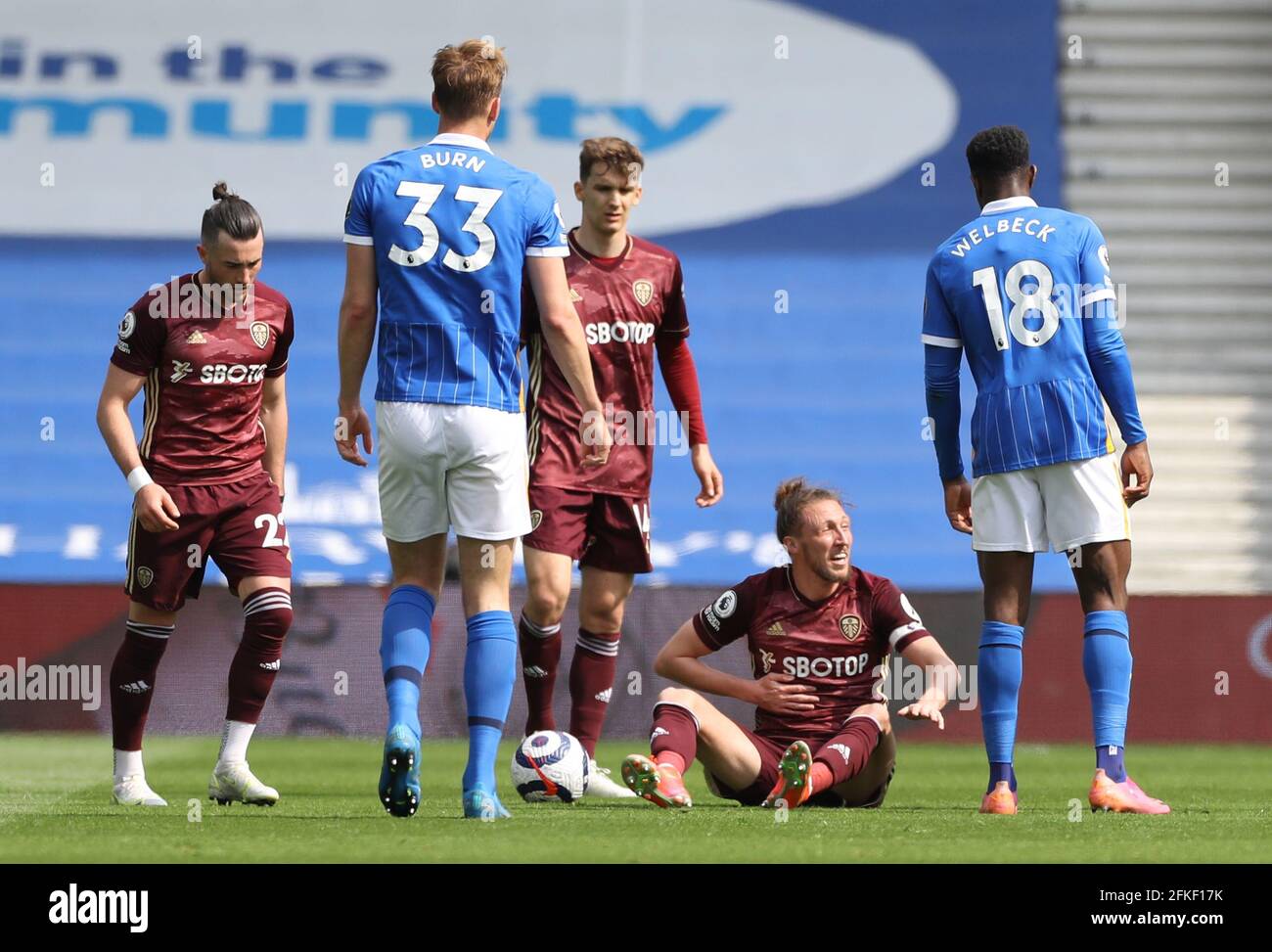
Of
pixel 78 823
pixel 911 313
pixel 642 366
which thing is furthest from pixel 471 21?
pixel 78 823

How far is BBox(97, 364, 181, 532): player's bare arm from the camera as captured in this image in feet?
16.3

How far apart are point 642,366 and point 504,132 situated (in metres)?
7.14

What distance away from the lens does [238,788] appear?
16.7 ft

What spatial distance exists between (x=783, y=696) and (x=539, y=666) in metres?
0.98

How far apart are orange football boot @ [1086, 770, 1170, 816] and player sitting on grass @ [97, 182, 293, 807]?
221cm

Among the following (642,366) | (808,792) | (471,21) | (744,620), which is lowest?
(808,792)

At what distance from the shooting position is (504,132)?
12.8 metres

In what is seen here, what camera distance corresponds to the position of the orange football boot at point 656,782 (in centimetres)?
462

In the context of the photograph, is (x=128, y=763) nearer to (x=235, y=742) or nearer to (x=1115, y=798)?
(x=235, y=742)

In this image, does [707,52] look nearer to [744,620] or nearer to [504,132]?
[504,132]

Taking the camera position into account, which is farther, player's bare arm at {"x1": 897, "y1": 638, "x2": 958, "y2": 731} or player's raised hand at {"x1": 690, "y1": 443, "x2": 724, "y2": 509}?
player's raised hand at {"x1": 690, "y1": 443, "x2": 724, "y2": 509}

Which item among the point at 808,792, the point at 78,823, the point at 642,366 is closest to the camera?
the point at 78,823

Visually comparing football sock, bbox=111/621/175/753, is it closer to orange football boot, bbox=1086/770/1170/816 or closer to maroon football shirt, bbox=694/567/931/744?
maroon football shirt, bbox=694/567/931/744
